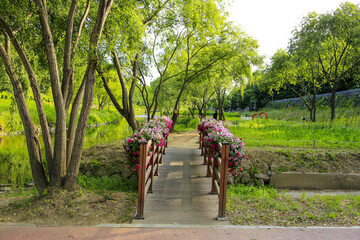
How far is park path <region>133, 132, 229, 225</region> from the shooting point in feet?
14.7

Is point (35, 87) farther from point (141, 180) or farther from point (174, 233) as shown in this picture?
point (174, 233)

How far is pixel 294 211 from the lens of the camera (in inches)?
189

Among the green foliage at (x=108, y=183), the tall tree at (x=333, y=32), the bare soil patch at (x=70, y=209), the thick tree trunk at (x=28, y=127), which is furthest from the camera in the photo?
the tall tree at (x=333, y=32)

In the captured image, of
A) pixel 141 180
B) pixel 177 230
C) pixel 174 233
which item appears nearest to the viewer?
pixel 174 233

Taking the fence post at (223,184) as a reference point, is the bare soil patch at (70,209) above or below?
below

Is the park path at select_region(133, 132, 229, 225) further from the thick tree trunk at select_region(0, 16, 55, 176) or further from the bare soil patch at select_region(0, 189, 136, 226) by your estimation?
the thick tree trunk at select_region(0, 16, 55, 176)

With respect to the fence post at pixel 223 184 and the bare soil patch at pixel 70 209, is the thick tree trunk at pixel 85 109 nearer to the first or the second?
the bare soil patch at pixel 70 209

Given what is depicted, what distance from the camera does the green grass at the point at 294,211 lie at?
4320 millimetres

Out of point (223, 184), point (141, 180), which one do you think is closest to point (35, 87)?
point (141, 180)

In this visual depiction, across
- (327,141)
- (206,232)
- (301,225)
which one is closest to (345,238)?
(301,225)

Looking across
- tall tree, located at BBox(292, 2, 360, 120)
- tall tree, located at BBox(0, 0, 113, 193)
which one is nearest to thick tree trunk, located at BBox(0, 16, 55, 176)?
tall tree, located at BBox(0, 0, 113, 193)

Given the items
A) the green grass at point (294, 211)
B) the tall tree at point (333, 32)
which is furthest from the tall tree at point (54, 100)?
the tall tree at point (333, 32)

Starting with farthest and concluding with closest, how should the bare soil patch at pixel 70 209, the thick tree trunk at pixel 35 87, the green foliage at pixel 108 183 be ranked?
the green foliage at pixel 108 183 → the thick tree trunk at pixel 35 87 → the bare soil patch at pixel 70 209

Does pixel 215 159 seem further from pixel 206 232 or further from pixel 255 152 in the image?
pixel 255 152
